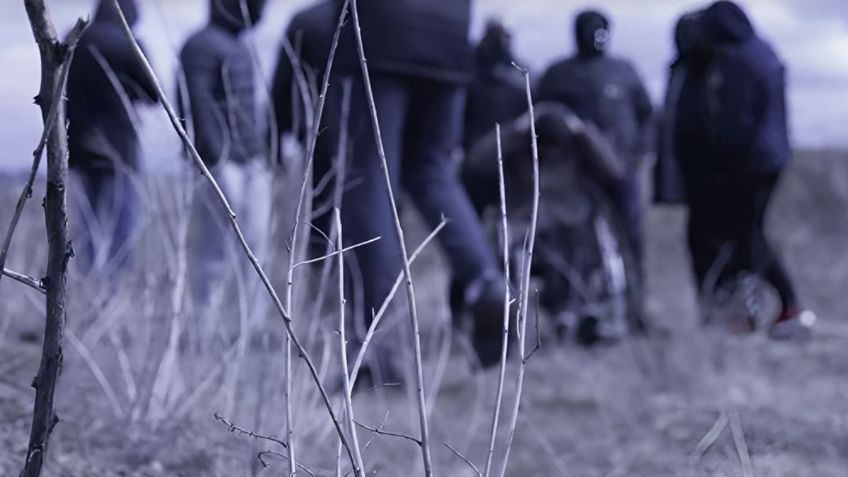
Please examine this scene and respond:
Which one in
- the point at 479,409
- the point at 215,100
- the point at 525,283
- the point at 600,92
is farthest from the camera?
the point at 600,92

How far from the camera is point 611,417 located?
349 cm

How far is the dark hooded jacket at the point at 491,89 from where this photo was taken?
20.0 ft

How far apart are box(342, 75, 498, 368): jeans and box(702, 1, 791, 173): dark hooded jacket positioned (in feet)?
5.18

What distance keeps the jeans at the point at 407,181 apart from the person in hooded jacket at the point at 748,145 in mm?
1485

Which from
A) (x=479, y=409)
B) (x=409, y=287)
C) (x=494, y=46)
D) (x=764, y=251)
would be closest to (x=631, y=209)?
(x=764, y=251)

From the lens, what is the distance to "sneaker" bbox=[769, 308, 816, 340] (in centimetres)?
529

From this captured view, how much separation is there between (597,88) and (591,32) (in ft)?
0.81

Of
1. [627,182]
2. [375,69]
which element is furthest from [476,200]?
[375,69]

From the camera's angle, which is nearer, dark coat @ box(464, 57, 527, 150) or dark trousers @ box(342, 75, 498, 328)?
dark trousers @ box(342, 75, 498, 328)

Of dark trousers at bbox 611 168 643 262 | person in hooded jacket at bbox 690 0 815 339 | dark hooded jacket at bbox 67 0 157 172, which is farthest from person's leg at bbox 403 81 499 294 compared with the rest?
dark trousers at bbox 611 168 643 262

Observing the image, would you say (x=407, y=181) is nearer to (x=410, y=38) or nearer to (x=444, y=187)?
(x=444, y=187)

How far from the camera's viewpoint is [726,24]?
194 inches

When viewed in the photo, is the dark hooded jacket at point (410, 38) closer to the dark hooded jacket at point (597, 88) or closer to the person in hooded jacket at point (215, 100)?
the person in hooded jacket at point (215, 100)

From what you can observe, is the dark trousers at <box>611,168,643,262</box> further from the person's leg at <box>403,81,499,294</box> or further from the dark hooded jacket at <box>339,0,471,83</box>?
the dark hooded jacket at <box>339,0,471,83</box>
